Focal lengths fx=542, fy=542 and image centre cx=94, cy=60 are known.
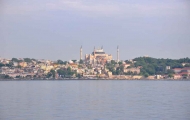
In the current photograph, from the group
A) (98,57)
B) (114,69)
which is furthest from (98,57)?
(114,69)

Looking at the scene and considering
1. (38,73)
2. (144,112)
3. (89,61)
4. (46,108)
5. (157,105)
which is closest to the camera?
(144,112)

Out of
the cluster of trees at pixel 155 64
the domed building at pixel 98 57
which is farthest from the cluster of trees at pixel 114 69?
the domed building at pixel 98 57

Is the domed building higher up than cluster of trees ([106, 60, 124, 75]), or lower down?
higher up

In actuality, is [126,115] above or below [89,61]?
below

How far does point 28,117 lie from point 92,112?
244 centimetres

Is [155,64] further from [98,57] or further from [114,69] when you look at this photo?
[98,57]

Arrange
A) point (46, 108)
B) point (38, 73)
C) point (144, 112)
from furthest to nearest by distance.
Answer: point (38, 73) → point (46, 108) → point (144, 112)

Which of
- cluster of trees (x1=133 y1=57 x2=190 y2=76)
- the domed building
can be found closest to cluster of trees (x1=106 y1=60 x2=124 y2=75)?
cluster of trees (x1=133 y1=57 x2=190 y2=76)

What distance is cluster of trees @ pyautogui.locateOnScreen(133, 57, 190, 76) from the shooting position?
88.8 metres

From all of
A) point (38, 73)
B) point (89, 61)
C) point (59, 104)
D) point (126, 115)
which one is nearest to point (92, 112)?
point (126, 115)

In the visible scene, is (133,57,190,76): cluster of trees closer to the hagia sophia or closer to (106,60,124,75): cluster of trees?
(106,60,124,75): cluster of trees

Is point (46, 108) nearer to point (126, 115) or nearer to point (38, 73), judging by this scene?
point (126, 115)

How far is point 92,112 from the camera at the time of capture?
61.3ft

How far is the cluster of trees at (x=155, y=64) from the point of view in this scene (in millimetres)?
88812
